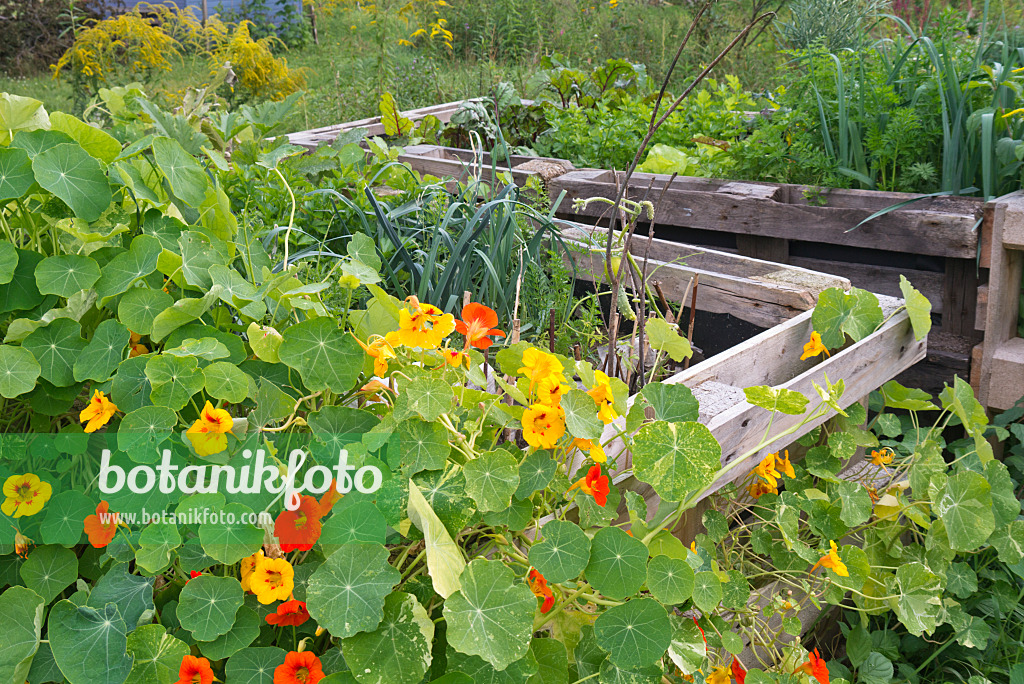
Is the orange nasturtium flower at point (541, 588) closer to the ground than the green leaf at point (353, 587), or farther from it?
closer to the ground

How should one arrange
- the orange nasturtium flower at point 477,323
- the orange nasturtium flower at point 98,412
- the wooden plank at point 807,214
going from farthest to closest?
the wooden plank at point 807,214
the orange nasturtium flower at point 477,323
the orange nasturtium flower at point 98,412

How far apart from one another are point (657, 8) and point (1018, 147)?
7899 millimetres

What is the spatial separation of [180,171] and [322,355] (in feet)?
1.34

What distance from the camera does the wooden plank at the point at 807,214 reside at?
2049mm

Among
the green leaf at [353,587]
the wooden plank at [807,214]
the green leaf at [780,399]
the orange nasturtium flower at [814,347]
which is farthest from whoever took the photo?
Answer: the wooden plank at [807,214]

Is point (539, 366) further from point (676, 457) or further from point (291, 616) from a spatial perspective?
point (291, 616)

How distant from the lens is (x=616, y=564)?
0.80 m

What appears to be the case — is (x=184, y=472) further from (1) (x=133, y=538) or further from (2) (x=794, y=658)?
(2) (x=794, y=658)

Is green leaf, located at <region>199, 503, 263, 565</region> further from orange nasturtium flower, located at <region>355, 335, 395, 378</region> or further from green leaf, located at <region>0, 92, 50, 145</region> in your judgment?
green leaf, located at <region>0, 92, 50, 145</region>

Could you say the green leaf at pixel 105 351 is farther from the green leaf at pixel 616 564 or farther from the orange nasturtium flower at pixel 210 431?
the green leaf at pixel 616 564

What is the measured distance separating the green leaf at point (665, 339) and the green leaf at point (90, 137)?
2.70 feet

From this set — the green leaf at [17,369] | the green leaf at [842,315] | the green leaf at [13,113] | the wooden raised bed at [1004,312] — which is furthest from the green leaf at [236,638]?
the wooden raised bed at [1004,312]

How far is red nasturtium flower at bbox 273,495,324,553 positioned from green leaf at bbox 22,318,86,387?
1.03 feet

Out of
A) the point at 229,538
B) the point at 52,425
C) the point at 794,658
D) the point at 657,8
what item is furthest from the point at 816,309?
the point at 657,8
